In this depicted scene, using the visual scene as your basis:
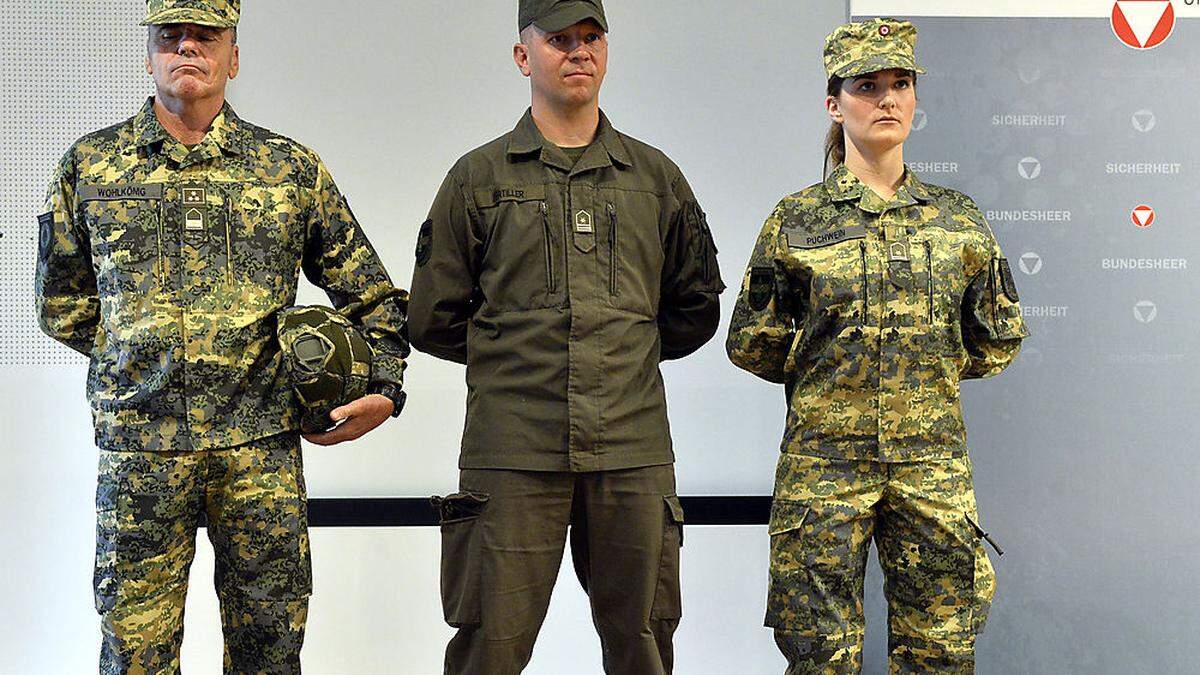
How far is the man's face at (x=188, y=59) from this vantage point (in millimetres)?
2689

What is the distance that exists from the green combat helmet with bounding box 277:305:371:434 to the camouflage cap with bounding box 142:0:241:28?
624mm

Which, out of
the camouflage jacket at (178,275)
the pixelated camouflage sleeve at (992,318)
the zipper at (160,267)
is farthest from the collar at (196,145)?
the pixelated camouflage sleeve at (992,318)

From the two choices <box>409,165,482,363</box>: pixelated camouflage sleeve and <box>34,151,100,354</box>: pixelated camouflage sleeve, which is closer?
<box>34,151,100,354</box>: pixelated camouflage sleeve

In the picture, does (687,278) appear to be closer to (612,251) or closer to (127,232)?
(612,251)

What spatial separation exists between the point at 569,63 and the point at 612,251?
421 mm

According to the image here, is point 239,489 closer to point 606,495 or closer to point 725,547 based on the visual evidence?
point 606,495

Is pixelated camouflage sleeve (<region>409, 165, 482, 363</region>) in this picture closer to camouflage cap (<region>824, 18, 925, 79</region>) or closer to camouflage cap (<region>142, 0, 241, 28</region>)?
camouflage cap (<region>142, 0, 241, 28</region>)

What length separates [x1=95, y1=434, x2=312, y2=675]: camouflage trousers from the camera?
259cm

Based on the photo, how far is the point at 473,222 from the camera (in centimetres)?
289

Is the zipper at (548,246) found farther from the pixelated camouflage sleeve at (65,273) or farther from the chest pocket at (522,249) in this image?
the pixelated camouflage sleeve at (65,273)

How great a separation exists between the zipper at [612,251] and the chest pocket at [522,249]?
0.10 m

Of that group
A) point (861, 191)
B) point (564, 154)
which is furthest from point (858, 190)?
point (564, 154)

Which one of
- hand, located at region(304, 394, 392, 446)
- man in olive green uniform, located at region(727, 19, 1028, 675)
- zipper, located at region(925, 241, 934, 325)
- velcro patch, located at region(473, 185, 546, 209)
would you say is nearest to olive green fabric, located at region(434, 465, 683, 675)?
hand, located at region(304, 394, 392, 446)

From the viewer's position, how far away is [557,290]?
2.80 meters
